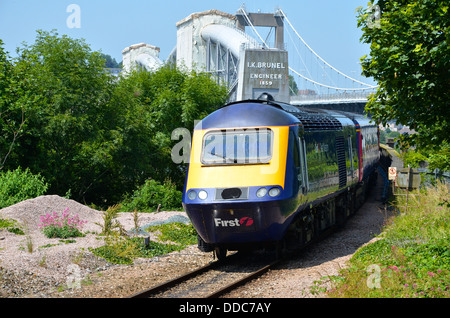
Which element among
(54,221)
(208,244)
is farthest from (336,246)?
(54,221)

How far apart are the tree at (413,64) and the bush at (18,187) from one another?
12738 millimetres

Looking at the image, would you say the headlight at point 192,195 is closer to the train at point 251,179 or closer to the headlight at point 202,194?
the train at point 251,179

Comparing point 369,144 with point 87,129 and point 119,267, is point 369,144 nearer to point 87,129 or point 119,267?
point 87,129

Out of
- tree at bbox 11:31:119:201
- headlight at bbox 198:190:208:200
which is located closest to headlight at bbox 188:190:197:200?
headlight at bbox 198:190:208:200

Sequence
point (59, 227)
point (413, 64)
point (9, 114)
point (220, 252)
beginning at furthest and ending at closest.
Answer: point (9, 114) → point (59, 227) → point (220, 252) → point (413, 64)

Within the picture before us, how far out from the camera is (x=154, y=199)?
26078mm

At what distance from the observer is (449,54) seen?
1063 centimetres

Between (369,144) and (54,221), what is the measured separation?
1745 cm

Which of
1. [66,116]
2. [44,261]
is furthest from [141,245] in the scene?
[66,116]

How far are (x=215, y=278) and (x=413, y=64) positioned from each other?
5.86 metres

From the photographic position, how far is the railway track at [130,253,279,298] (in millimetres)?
10266

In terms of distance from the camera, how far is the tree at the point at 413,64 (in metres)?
11.0

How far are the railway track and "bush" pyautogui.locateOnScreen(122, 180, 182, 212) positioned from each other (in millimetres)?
11705

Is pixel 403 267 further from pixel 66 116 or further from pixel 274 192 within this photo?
pixel 66 116
